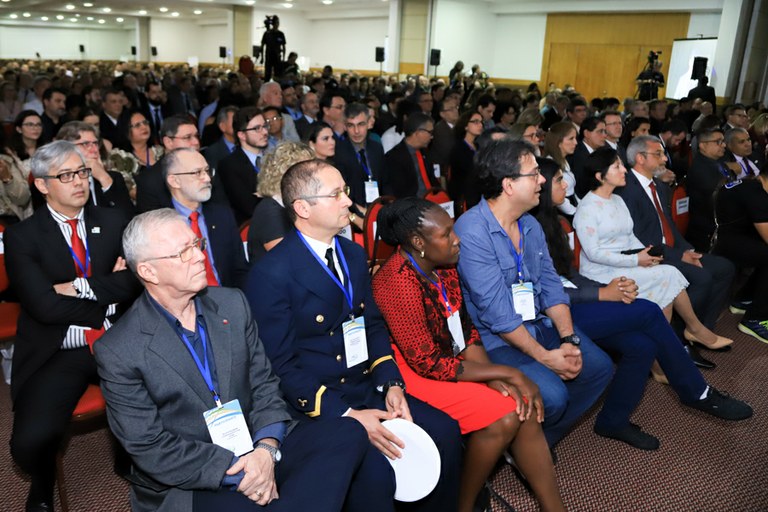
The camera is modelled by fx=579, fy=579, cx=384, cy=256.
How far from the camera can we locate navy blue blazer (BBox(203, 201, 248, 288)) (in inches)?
114

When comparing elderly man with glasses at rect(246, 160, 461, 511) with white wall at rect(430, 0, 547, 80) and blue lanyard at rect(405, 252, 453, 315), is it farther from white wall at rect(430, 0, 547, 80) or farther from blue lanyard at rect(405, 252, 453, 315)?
white wall at rect(430, 0, 547, 80)

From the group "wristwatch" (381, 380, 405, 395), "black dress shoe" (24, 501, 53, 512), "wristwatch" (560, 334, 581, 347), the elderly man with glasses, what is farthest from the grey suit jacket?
"wristwatch" (560, 334, 581, 347)

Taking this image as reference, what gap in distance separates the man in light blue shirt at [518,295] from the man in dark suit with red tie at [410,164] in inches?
95.3

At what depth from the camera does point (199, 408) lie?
1.74 metres

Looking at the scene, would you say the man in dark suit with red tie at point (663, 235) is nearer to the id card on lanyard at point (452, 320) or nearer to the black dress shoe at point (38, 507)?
the id card on lanyard at point (452, 320)

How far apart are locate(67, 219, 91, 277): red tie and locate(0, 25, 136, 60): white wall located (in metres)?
42.4

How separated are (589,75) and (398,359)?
17430mm

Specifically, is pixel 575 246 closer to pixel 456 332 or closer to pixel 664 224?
pixel 664 224

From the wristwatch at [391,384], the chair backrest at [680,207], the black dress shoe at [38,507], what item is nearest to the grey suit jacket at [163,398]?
the wristwatch at [391,384]

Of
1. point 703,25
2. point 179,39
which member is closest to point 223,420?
point 703,25

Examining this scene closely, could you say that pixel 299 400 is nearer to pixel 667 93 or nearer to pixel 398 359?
pixel 398 359

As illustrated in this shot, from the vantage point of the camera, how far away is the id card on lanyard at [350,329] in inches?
84.6

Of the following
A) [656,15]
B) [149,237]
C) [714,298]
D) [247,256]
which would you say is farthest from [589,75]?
[149,237]

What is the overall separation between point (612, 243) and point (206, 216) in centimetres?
232
